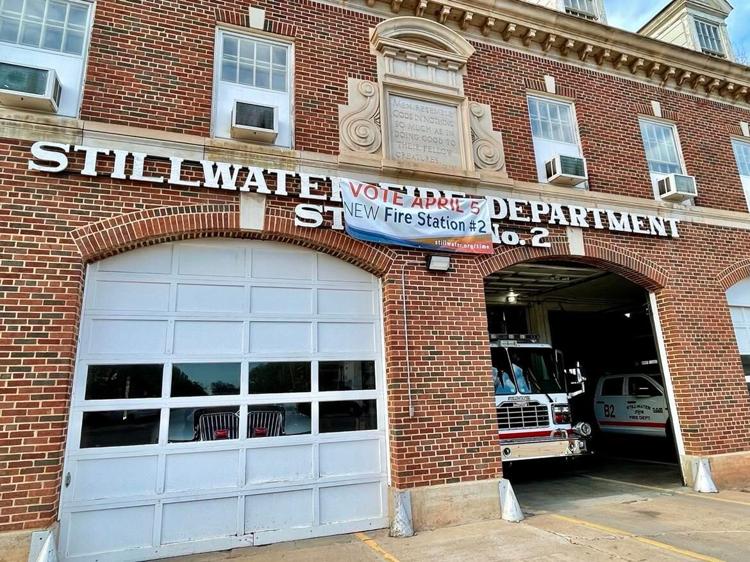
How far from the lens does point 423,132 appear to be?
7766 mm

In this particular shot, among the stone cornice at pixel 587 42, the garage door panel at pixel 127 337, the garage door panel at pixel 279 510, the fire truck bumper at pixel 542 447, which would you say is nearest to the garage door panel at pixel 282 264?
the garage door panel at pixel 127 337

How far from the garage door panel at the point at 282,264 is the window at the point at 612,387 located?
1055 cm

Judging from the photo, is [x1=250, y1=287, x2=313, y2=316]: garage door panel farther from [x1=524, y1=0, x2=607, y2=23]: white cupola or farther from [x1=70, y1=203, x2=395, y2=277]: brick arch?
[x1=524, y1=0, x2=607, y2=23]: white cupola

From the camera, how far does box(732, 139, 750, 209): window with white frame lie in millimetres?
10420

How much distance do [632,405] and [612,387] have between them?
945 mm

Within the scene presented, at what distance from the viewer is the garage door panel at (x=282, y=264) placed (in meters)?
6.61

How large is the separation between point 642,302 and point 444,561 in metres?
12.8

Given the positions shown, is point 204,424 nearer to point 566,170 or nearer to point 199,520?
point 199,520

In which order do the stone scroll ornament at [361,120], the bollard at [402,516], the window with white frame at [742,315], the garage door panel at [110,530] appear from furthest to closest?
the window with white frame at [742,315] → the stone scroll ornament at [361,120] → the bollard at [402,516] → the garage door panel at [110,530]

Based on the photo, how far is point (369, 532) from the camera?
616cm

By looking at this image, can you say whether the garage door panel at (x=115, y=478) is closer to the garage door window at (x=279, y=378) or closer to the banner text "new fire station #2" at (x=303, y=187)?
the garage door window at (x=279, y=378)

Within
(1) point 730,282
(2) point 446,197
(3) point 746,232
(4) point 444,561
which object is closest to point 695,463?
(1) point 730,282

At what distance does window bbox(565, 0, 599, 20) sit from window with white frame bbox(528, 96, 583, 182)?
8.97 ft

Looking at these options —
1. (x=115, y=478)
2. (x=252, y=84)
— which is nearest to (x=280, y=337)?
(x=115, y=478)
